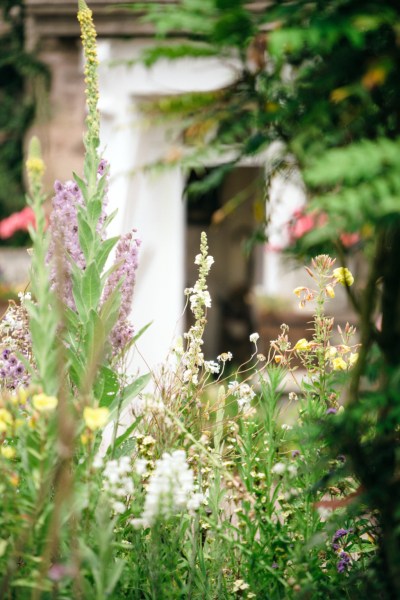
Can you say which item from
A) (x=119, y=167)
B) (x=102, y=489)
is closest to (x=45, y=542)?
(x=102, y=489)

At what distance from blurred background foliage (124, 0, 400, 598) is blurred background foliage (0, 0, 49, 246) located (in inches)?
293

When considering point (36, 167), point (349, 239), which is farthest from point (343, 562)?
point (36, 167)

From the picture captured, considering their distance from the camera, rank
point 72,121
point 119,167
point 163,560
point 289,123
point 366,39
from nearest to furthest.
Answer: point 366,39 → point 289,123 → point 163,560 → point 119,167 → point 72,121

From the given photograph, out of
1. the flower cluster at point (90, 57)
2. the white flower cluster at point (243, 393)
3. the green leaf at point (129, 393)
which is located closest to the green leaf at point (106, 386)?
the green leaf at point (129, 393)

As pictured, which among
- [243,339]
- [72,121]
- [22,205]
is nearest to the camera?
[72,121]

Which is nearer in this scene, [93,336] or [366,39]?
[366,39]

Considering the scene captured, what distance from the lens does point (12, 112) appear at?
30.6ft

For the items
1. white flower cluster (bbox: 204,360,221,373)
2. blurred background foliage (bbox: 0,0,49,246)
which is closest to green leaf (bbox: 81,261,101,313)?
white flower cluster (bbox: 204,360,221,373)

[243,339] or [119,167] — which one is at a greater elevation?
[243,339]

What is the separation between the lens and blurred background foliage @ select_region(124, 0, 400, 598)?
1.48 meters

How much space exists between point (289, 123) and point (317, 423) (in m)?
0.60

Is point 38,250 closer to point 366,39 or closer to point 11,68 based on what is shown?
point 366,39

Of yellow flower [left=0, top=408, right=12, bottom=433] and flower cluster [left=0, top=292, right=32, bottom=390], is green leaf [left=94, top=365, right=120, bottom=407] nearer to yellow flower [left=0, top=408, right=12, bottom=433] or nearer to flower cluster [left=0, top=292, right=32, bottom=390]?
flower cluster [left=0, top=292, right=32, bottom=390]

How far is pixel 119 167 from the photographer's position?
7.57 m
